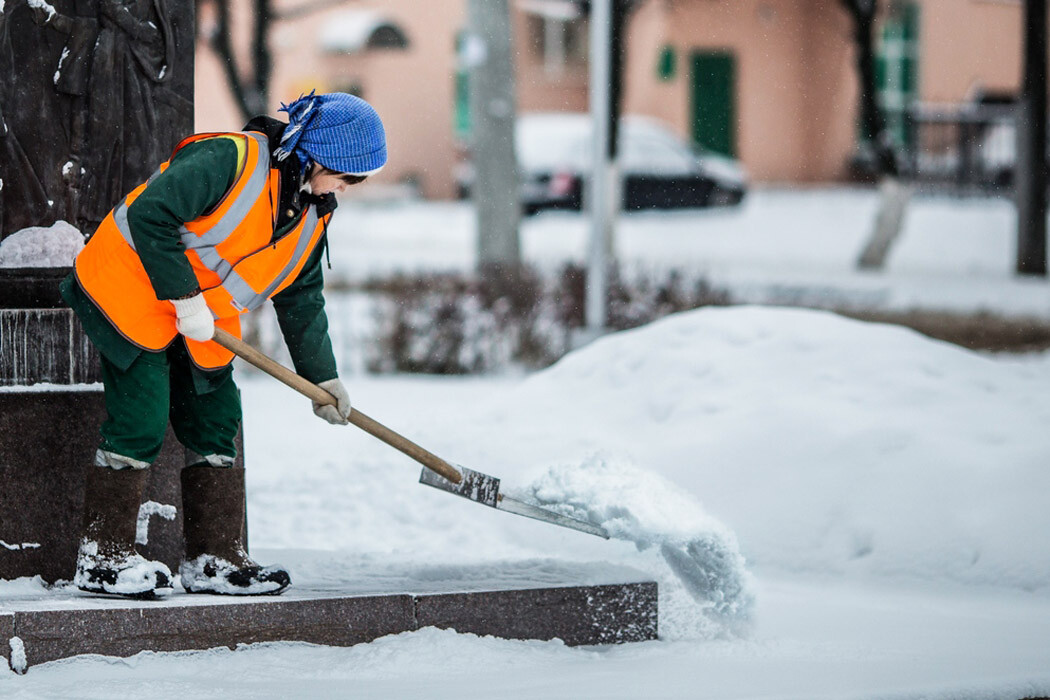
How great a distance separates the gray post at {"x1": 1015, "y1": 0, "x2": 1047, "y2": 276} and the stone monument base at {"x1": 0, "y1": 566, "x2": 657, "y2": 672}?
11.8 meters

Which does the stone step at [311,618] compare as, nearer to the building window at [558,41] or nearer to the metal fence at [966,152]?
the metal fence at [966,152]

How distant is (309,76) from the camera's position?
2700 cm

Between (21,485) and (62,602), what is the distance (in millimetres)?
497

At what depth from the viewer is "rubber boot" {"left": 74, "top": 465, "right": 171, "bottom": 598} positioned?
12.4 feet

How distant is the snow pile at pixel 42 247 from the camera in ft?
13.6

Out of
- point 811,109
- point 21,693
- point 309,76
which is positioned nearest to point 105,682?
point 21,693

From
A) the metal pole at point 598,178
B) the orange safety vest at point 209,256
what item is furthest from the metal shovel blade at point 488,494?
the metal pole at point 598,178

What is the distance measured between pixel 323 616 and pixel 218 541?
1.35ft

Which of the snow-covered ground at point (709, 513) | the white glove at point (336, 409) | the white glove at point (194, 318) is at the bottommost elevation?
the snow-covered ground at point (709, 513)

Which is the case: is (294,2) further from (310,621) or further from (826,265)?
(310,621)

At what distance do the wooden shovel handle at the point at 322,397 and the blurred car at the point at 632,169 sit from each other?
1726 cm

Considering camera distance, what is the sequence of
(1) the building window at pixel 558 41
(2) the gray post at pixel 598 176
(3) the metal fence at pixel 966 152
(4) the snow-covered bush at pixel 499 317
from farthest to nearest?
1. (1) the building window at pixel 558 41
2. (3) the metal fence at pixel 966 152
3. (4) the snow-covered bush at pixel 499 317
4. (2) the gray post at pixel 598 176

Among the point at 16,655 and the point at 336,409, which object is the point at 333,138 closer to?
the point at 336,409

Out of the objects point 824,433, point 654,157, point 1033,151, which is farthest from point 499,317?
point 654,157
